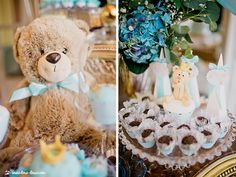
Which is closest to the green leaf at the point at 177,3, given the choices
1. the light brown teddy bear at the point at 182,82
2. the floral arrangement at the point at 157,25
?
the floral arrangement at the point at 157,25

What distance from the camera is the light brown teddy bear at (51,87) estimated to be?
2.29 feet

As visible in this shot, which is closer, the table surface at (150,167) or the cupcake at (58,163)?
the cupcake at (58,163)

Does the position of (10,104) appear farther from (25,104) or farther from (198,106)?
(198,106)

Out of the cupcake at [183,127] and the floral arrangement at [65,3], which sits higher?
the floral arrangement at [65,3]

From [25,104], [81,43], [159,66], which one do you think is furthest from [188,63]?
[25,104]

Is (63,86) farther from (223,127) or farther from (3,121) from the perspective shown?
(223,127)

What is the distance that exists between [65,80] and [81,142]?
13cm

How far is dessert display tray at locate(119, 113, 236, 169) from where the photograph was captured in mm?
740

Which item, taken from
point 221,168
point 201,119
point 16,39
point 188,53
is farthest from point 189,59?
point 16,39

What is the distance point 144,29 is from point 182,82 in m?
0.13

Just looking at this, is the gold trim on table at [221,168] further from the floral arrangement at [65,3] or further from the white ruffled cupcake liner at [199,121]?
the floral arrangement at [65,3]

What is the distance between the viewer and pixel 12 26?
76cm

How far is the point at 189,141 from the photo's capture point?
28.6 inches

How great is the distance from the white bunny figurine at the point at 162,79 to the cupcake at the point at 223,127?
12 cm
